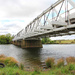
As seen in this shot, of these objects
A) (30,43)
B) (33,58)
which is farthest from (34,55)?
(30,43)

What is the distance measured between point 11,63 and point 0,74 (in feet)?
19.1

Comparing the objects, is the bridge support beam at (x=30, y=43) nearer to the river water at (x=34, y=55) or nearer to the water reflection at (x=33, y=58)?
the river water at (x=34, y=55)

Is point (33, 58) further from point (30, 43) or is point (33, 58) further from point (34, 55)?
point (30, 43)

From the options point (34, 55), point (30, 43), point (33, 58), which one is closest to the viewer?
point (33, 58)

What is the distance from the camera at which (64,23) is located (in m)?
15.6

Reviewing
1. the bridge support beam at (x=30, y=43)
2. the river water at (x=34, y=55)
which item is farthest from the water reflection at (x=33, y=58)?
the bridge support beam at (x=30, y=43)

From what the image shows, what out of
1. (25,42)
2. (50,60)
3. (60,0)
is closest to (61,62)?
(50,60)

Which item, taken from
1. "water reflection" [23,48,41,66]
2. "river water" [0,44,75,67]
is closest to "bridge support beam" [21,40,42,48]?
"river water" [0,44,75,67]

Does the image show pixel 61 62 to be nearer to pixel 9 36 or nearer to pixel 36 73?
pixel 36 73

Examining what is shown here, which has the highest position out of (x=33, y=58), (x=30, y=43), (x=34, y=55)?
(x=30, y=43)

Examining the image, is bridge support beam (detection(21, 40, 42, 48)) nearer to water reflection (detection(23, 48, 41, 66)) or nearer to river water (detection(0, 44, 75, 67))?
river water (detection(0, 44, 75, 67))

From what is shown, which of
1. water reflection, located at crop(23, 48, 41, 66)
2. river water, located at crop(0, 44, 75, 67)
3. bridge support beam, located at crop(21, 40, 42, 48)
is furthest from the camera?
bridge support beam, located at crop(21, 40, 42, 48)

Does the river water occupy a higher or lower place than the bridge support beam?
lower

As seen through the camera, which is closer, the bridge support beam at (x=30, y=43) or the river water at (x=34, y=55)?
the river water at (x=34, y=55)
